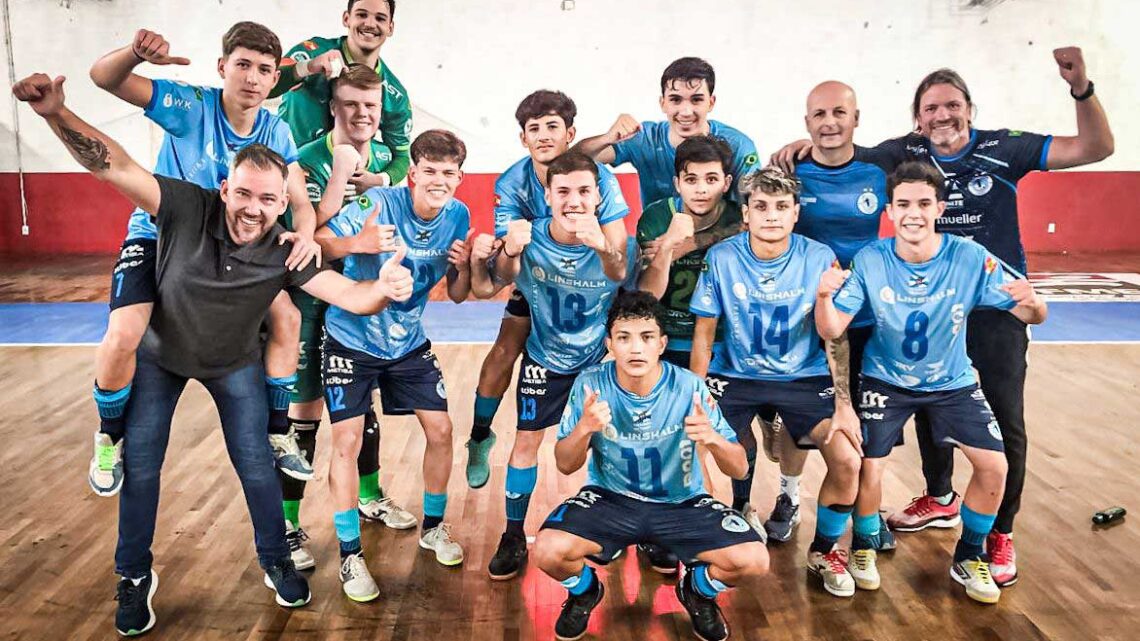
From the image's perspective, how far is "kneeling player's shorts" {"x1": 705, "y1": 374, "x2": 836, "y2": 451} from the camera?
3.83m

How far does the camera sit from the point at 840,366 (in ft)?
12.5

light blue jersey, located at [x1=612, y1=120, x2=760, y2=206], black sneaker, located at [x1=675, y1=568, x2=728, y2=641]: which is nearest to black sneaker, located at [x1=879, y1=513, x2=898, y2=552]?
black sneaker, located at [x1=675, y1=568, x2=728, y2=641]

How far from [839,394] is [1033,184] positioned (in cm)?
1118

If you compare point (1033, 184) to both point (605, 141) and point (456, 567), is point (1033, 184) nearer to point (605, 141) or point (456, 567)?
point (605, 141)

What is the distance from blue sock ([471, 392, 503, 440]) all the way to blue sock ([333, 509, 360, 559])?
749 mm

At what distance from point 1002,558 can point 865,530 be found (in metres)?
0.63

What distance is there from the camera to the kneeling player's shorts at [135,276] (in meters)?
3.36

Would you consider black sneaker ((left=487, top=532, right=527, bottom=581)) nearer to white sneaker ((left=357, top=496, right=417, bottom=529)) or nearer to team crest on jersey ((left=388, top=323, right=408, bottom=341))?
white sneaker ((left=357, top=496, right=417, bottom=529))

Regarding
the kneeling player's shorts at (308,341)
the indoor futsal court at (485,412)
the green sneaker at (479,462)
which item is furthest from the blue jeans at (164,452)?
the green sneaker at (479,462)

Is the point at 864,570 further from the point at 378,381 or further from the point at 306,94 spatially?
the point at 306,94

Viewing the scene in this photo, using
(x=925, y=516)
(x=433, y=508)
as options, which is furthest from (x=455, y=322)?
(x=925, y=516)

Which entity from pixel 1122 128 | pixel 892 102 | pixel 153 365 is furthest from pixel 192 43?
pixel 1122 128

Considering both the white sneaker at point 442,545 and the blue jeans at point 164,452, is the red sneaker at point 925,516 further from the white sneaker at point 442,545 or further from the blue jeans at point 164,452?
the blue jeans at point 164,452

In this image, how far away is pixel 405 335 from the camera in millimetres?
3980
